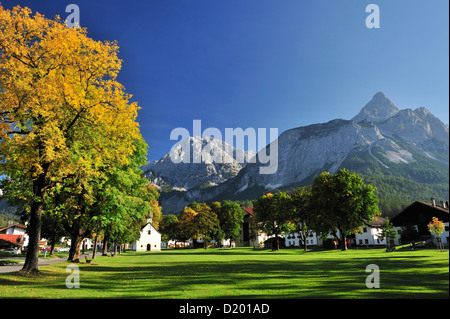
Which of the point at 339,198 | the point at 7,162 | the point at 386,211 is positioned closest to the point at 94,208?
the point at 7,162

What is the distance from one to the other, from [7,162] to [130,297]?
12.7 metres

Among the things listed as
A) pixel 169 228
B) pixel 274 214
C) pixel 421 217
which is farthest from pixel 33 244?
pixel 169 228

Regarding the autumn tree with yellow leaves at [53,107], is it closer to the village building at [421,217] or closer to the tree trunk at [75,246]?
the tree trunk at [75,246]

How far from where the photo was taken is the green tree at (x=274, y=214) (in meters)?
61.1

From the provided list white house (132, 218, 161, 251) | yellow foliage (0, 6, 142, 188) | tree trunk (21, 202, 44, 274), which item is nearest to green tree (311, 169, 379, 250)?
yellow foliage (0, 6, 142, 188)

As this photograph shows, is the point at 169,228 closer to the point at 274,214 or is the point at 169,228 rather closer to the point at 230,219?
the point at 230,219

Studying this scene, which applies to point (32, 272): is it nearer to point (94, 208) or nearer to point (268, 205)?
point (94, 208)

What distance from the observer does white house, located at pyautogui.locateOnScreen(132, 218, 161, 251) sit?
344 ft

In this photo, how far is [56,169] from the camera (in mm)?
18484

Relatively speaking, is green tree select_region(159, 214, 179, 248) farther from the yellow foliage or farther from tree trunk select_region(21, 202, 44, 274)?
the yellow foliage

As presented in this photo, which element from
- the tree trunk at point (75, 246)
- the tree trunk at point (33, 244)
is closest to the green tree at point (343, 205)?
the tree trunk at point (75, 246)

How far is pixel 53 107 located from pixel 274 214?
53446mm
